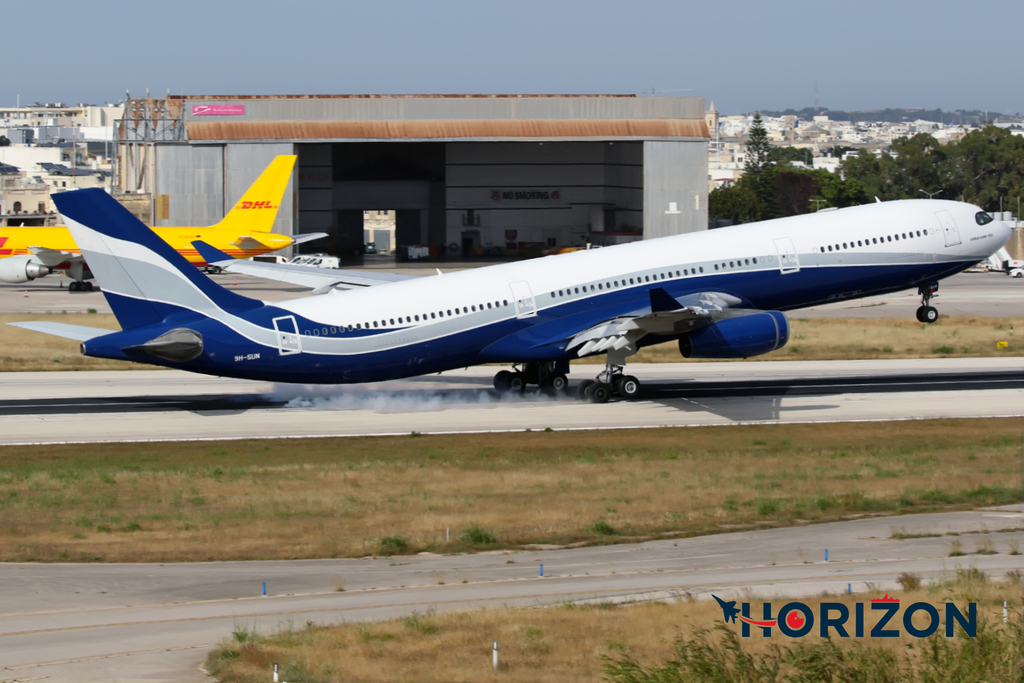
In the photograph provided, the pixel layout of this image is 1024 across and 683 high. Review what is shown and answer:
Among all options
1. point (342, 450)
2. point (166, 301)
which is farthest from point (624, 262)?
point (166, 301)

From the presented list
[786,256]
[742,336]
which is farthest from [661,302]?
[786,256]

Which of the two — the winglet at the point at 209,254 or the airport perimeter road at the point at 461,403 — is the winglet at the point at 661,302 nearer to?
the airport perimeter road at the point at 461,403

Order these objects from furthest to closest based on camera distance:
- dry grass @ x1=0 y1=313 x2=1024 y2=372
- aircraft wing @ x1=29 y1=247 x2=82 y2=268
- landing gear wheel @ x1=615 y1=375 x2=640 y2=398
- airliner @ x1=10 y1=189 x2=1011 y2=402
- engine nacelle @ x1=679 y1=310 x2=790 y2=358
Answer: aircraft wing @ x1=29 y1=247 x2=82 y2=268, dry grass @ x1=0 y1=313 x2=1024 y2=372, landing gear wheel @ x1=615 y1=375 x2=640 y2=398, engine nacelle @ x1=679 y1=310 x2=790 y2=358, airliner @ x1=10 y1=189 x2=1011 y2=402

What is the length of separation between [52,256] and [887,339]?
61.2 m

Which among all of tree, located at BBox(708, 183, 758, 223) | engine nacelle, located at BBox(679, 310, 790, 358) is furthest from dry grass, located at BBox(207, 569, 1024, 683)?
tree, located at BBox(708, 183, 758, 223)

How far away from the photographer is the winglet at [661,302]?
3706 cm

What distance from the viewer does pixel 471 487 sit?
→ 2855cm

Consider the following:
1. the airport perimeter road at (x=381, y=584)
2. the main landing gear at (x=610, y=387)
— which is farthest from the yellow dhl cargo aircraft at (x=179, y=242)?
the airport perimeter road at (x=381, y=584)

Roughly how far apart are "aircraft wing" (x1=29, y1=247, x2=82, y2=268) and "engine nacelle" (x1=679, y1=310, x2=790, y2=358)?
6217cm

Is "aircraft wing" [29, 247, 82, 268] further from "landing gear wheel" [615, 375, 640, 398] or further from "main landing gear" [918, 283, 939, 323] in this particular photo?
"main landing gear" [918, 283, 939, 323]

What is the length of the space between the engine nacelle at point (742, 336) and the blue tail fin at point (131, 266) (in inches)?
616

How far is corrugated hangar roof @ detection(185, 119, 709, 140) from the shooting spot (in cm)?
10650

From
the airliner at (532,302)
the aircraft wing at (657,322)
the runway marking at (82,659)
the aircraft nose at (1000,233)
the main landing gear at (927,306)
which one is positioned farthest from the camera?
the aircraft nose at (1000,233)

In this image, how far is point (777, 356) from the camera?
5391 cm
